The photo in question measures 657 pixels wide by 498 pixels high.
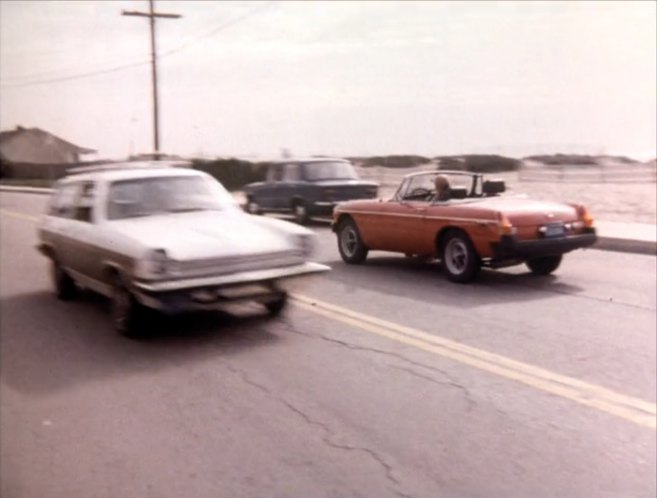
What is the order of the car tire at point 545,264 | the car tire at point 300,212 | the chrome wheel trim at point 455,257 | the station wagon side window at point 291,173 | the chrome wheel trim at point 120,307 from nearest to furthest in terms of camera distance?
the station wagon side window at point 291,173, the chrome wheel trim at point 120,307, the car tire at point 300,212, the chrome wheel trim at point 455,257, the car tire at point 545,264

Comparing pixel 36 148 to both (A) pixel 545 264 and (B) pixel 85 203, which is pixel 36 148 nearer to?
(B) pixel 85 203

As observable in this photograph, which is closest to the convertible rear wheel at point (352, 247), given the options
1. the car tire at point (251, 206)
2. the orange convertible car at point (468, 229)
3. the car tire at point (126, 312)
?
the orange convertible car at point (468, 229)

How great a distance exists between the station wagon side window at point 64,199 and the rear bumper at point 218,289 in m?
0.70

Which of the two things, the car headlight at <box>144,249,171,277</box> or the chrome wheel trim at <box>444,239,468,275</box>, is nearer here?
the car headlight at <box>144,249,171,277</box>

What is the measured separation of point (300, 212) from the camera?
17.1 ft

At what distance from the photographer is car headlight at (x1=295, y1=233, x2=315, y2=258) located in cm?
472

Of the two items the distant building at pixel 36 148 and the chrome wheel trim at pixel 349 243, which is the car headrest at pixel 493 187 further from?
A: the distant building at pixel 36 148

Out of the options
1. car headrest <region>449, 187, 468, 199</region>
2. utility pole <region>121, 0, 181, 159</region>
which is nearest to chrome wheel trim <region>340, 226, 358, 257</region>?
car headrest <region>449, 187, 468, 199</region>

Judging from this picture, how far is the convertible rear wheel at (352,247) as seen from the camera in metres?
8.55

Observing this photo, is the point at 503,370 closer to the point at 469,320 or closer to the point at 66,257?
the point at 469,320

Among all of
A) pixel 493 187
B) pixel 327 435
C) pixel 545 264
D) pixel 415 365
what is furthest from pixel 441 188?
pixel 327 435

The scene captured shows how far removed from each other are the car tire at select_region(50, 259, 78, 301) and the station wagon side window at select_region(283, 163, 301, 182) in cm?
137

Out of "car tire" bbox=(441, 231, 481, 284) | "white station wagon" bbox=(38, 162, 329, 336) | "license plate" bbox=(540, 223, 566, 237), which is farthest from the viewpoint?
"car tire" bbox=(441, 231, 481, 284)

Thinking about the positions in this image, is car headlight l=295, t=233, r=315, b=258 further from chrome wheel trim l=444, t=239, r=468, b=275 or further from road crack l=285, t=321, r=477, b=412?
chrome wheel trim l=444, t=239, r=468, b=275
